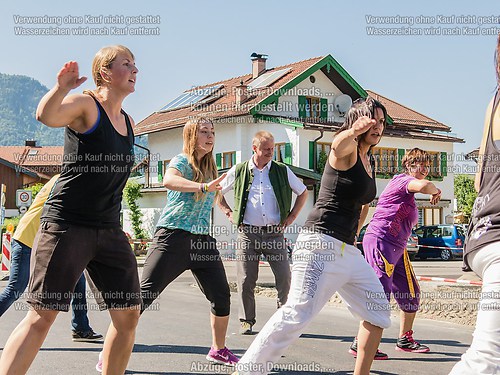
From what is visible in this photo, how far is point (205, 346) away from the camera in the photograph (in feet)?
23.5

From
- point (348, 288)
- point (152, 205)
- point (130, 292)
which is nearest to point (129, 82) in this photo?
point (130, 292)

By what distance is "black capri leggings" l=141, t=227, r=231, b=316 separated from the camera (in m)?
6.11

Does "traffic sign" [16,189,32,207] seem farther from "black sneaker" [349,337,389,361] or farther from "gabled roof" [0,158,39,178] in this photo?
"gabled roof" [0,158,39,178]

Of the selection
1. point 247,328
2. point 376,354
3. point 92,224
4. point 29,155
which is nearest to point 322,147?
point 247,328

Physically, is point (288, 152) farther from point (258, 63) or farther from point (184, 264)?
point (184, 264)

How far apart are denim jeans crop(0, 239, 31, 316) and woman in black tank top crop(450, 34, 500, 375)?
488 centimetres

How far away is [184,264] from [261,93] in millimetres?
33679

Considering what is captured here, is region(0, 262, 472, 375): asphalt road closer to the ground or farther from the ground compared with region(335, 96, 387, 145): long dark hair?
closer to the ground

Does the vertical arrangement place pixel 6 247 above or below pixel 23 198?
below

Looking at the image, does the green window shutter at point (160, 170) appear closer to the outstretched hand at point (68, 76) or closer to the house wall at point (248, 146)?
the house wall at point (248, 146)

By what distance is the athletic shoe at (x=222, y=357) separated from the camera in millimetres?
6250

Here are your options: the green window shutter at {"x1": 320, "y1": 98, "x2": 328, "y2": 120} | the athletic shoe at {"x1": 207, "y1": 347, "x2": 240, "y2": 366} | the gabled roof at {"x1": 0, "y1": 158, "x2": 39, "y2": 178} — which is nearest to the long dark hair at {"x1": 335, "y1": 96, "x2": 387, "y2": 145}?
the athletic shoe at {"x1": 207, "y1": 347, "x2": 240, "y2": 366}

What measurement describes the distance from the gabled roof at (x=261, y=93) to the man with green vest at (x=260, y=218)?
29.7 m

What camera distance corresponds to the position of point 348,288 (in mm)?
4973
